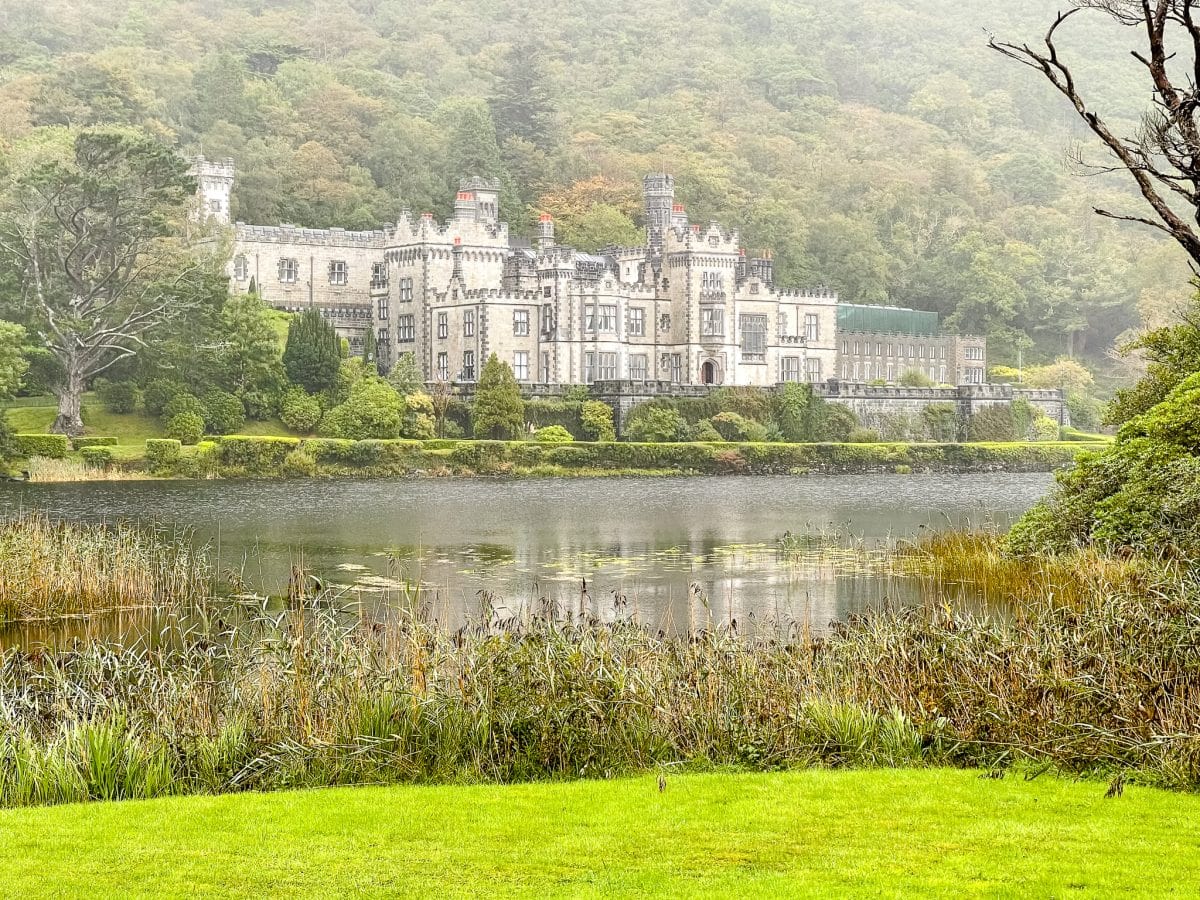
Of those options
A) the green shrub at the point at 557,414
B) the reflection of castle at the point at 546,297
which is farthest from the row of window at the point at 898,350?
the green shrub at the point at 557,414

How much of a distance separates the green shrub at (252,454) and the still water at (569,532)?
12.4 ft

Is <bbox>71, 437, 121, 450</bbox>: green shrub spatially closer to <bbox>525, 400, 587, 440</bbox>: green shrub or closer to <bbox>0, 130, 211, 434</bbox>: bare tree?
<bbox>0, 130, 211, 434</bbox>: bare tree

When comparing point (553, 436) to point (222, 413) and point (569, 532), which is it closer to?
point (222, 413)

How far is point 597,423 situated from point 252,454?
15952 millimetres

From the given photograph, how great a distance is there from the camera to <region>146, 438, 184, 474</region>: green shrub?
5772 cm

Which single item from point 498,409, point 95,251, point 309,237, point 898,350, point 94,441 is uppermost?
point 309,237

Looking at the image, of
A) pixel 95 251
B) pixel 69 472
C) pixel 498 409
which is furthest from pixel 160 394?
pixel 498 409

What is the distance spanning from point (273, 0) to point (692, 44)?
44.7 metres

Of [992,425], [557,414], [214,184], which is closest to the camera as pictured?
[557,414]

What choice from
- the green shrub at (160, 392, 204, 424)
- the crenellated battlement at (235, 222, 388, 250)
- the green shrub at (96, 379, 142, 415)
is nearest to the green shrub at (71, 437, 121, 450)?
the green shrub at (160, 392, 204, 424)

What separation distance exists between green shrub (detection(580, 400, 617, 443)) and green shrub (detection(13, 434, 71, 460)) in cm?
2168

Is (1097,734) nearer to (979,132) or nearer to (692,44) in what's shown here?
(979,132)

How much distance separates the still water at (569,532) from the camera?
25656 mm

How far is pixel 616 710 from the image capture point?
42.5 ft
